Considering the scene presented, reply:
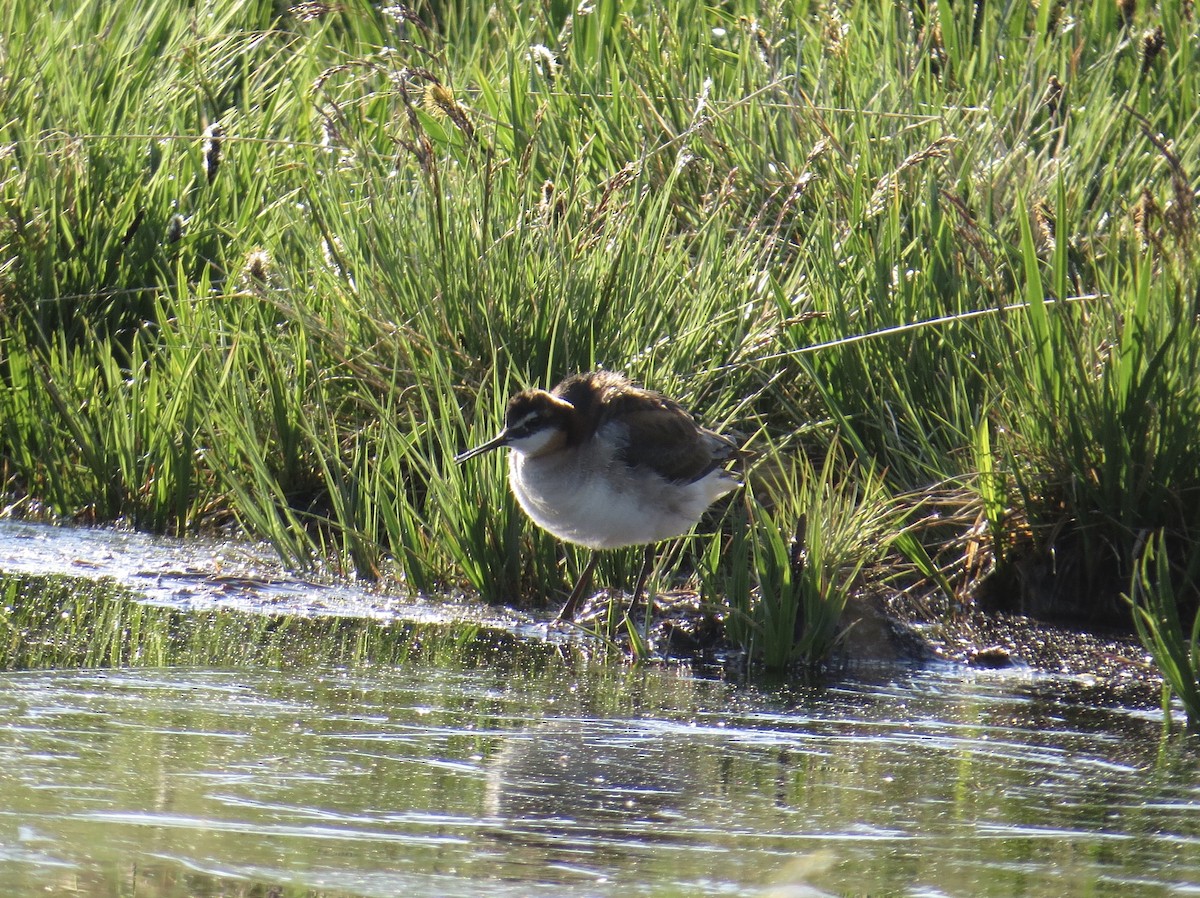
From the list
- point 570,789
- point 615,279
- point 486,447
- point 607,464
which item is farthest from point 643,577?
point 570,789

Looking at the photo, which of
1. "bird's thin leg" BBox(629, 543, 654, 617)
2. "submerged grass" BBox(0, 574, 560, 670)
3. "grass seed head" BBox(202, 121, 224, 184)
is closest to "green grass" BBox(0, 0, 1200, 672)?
"grass seed head" BBox(202, 121, 224, 184)

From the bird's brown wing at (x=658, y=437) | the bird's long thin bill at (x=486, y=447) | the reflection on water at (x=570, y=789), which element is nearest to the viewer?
the reflection on water at (x=570, y=789)

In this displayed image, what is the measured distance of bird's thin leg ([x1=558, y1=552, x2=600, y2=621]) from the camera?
515 centimetres

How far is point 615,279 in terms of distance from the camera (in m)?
6.04

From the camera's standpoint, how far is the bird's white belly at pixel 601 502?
4965 millimetres

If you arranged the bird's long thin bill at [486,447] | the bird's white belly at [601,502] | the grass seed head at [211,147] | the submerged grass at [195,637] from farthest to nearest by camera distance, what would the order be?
the grass seed head at [211,147] < the bird's long thin bill at [486,447] < the bird's white belly at [601,502] < the submerged grass at [195,637]

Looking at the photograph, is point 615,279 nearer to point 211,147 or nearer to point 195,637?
point 211,147

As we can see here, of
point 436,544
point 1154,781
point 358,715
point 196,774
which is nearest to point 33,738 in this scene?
point 196,774

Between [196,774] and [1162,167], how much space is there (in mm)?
4688

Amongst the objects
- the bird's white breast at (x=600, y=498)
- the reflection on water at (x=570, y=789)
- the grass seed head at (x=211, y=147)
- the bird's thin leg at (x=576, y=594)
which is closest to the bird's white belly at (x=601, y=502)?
the bird's white breast at (x=600, y=498)

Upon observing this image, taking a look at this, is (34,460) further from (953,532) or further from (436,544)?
(953,532)

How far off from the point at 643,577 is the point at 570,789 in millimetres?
1990

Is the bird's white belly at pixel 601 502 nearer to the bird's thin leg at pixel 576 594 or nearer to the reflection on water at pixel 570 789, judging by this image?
the bird's thin leg at pixel 576 594

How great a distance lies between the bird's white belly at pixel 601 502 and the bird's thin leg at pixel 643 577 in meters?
0.13
